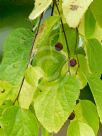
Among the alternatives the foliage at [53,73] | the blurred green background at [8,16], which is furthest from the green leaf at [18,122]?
the blurred green background at [8,16]

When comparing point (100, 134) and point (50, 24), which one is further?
point (100, 134)

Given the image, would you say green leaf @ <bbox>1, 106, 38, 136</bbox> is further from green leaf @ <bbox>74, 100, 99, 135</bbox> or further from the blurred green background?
the blurred green background

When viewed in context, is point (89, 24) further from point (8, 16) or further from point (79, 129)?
point (8, 16)

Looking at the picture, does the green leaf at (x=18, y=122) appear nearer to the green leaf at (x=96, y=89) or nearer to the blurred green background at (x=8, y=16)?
the green leaf at (x=96, y=89)

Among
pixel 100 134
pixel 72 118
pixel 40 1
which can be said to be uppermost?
pixel 40 1

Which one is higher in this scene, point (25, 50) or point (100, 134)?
point (25, 50)

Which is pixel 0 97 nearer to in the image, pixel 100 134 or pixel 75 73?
pixel 75 73

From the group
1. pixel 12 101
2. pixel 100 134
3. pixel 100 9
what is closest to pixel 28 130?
pixel 12 101
